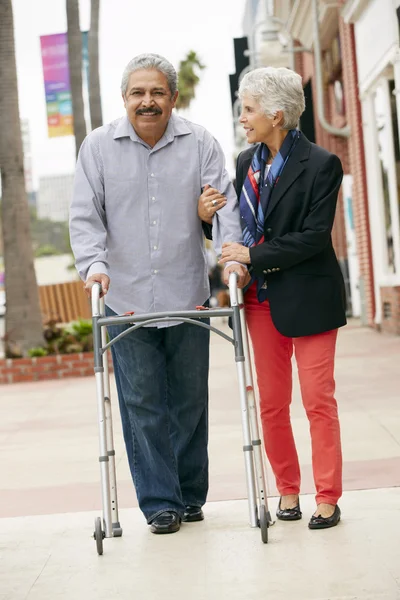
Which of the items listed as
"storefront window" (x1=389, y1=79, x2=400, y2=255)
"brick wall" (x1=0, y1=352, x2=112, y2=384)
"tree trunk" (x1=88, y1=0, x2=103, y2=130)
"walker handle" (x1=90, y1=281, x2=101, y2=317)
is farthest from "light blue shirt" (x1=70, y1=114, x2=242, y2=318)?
"tree trunk" (x1=88, y1=0, x2=103, y2=130)

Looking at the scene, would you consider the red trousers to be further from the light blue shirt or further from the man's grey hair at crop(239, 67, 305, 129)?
the man's grey hair at crop(239, 67, 305, 129)

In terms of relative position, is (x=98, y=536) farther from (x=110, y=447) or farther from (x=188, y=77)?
(x=188, y=77)

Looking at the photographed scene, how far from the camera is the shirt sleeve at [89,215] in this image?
5.19 meters

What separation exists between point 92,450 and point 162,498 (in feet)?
9.48

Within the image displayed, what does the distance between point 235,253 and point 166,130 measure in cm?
70

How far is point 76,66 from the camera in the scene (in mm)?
19266

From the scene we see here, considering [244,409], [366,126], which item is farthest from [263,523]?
[366,126]

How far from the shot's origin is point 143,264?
17.5 ft

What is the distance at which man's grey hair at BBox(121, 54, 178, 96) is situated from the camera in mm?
5172

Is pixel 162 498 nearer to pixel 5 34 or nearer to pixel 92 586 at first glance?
pixel 92 586

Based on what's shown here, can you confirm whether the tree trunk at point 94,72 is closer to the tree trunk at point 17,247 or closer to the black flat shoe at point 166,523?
the tree trunk at point 17,247

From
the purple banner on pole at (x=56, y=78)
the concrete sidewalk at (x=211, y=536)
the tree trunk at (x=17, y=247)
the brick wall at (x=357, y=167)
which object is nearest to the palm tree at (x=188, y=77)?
the purple banner on pole at (x=56, y=78)

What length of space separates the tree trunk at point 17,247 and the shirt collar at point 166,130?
10077 millimetres

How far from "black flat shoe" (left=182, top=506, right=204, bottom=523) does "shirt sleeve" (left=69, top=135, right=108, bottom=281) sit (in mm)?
1234
